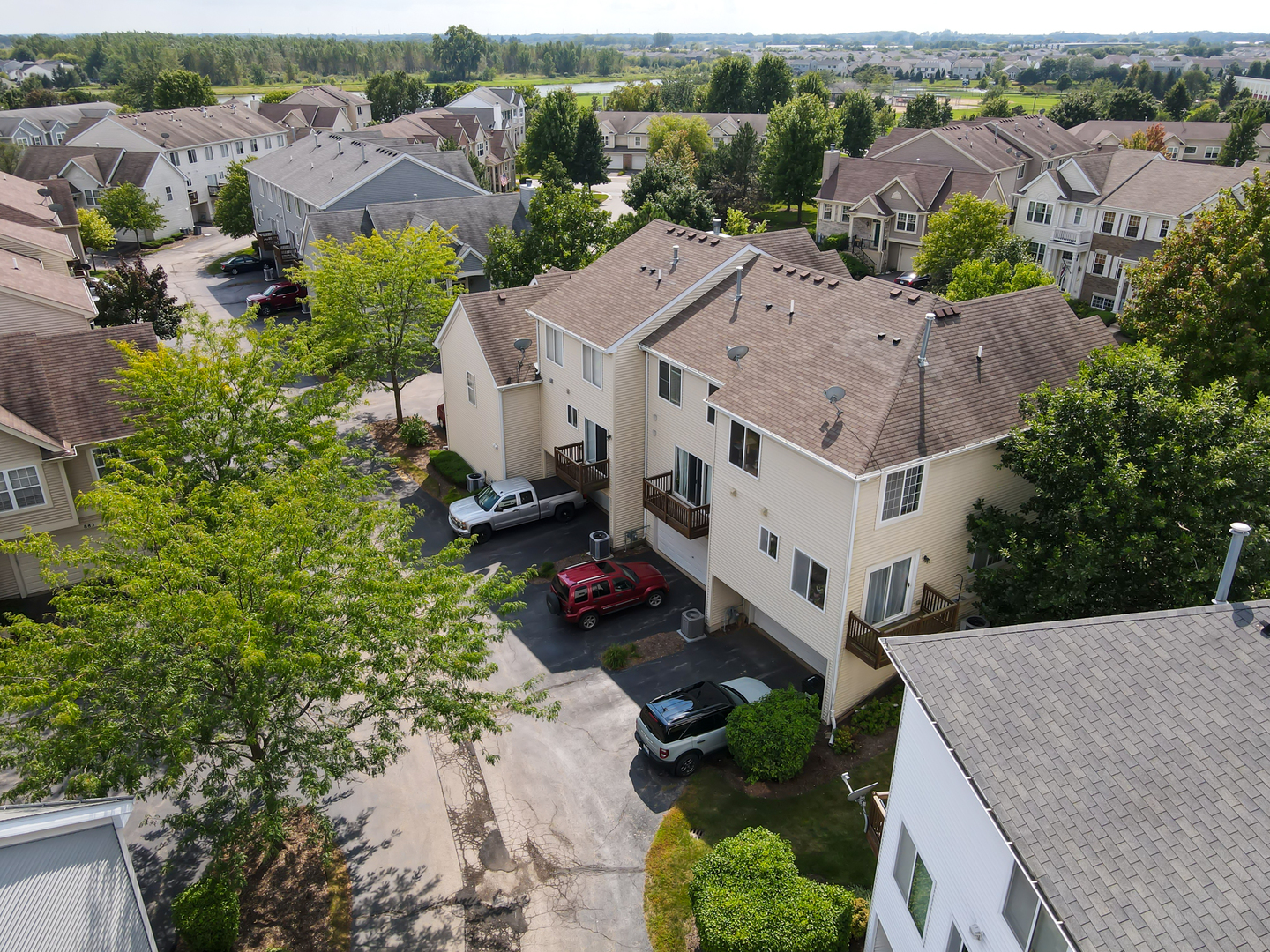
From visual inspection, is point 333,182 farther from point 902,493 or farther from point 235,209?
point 902,493

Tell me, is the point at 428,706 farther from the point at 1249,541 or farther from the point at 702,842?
the point at 1249,541

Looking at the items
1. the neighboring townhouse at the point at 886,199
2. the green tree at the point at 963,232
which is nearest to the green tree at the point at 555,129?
the neighboring townhouse at the point at 886,199

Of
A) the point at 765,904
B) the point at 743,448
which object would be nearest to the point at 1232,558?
the point at 765,904

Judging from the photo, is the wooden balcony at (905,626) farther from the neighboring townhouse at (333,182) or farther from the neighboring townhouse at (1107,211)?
the neighboring townhouse at (333,182)

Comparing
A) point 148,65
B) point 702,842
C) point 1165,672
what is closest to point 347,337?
point 702,842

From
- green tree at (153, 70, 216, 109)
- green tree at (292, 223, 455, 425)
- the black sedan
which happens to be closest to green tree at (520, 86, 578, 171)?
the black sedan

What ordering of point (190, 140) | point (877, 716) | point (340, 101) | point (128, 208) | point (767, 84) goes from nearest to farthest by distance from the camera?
point (877, 716)
point (128, 208)
point (190, 140)
point (767, 84)
point (340, 101)
